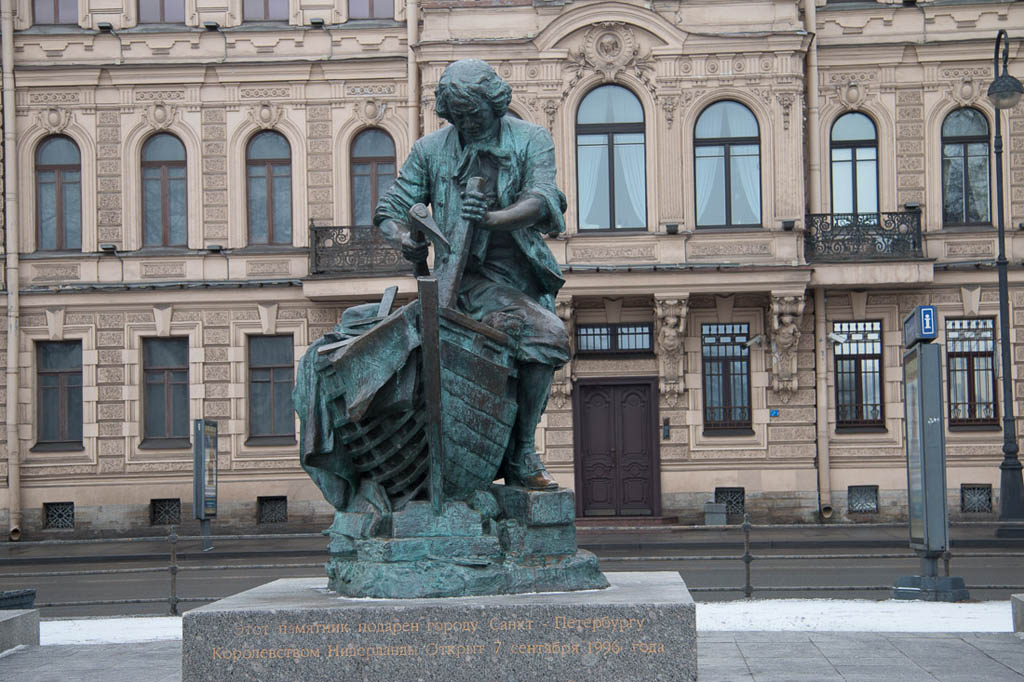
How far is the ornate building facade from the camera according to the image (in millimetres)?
Answer: 29375

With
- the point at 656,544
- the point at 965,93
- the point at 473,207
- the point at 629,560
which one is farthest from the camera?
the point at 965,93

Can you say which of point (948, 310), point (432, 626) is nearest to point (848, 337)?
point (948, 310)

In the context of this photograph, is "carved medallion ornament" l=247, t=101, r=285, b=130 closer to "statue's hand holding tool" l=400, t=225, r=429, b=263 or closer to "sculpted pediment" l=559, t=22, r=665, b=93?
"sculpted pediment" l=559, t=22, r=665, b=93

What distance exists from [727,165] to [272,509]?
1174cm

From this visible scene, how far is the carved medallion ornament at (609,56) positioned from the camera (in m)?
29.5

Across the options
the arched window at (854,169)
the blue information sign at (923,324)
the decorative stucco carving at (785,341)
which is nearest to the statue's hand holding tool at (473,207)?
the blue information sign at (923,324)

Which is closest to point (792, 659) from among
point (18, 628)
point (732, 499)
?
point (18, 628)

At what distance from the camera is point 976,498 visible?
2928cm

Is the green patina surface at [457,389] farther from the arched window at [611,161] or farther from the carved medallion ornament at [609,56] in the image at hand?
the carved medallion ornament at [609,56]

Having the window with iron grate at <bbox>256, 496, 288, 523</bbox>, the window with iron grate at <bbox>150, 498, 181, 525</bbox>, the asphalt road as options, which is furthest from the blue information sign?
the window with iron grate at <bbox>150, 498, 181, 525</bbox>

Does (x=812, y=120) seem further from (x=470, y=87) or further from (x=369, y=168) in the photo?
(x=470, y=87)

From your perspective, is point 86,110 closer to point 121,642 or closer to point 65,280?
point 65,280

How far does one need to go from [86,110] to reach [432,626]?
85.5ft

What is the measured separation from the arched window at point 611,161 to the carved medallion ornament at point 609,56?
17.3 inches
